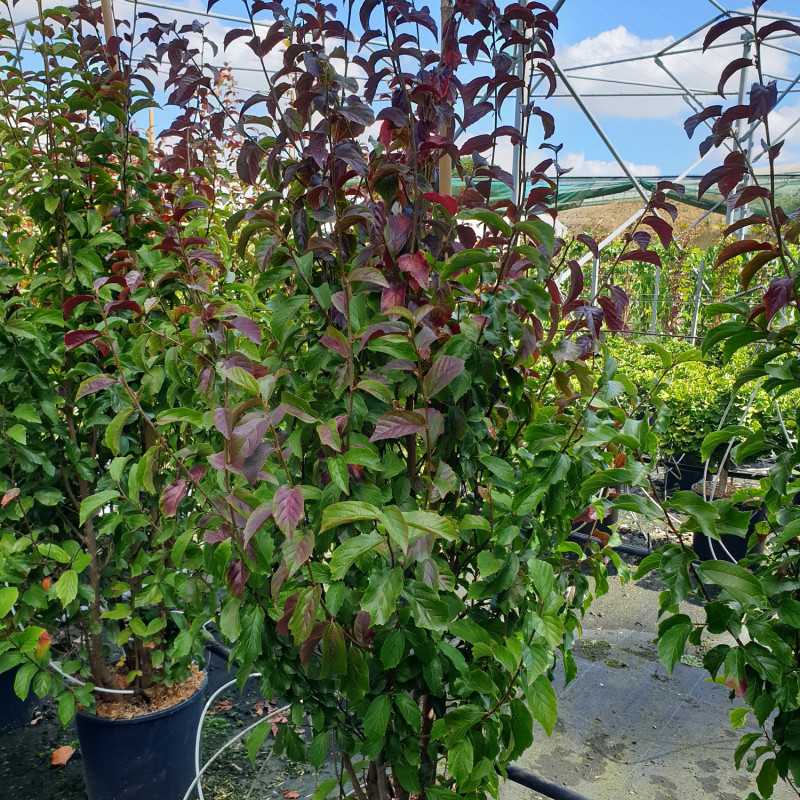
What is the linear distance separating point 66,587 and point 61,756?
1087 millimetres

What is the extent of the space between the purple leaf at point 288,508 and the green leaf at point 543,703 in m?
0.47

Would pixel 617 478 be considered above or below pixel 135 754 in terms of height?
above

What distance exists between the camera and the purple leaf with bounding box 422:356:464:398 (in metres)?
1.11

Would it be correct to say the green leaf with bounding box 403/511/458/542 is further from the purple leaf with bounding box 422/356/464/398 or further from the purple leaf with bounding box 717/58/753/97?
the purple leaf with bounding box 717/58/753/97

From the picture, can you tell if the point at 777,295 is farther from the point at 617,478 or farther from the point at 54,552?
the point at 54,552

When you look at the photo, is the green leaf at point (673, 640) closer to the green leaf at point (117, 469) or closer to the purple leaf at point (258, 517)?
the purple leaf at point (258, 517)

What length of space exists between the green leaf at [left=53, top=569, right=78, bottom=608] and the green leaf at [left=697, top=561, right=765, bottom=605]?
59.2 inches

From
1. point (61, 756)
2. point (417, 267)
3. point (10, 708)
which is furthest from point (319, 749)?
point (10, 708)

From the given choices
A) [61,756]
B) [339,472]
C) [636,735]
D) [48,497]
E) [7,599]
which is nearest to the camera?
[339,472]

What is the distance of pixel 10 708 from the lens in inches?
112

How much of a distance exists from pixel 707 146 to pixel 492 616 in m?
0.91

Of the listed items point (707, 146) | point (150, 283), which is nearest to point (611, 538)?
point (707, 146)

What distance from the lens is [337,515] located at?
38.9 inches

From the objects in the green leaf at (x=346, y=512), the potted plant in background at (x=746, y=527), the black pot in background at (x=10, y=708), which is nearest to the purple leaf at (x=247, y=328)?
the green leaf at (x=346, y=512)
